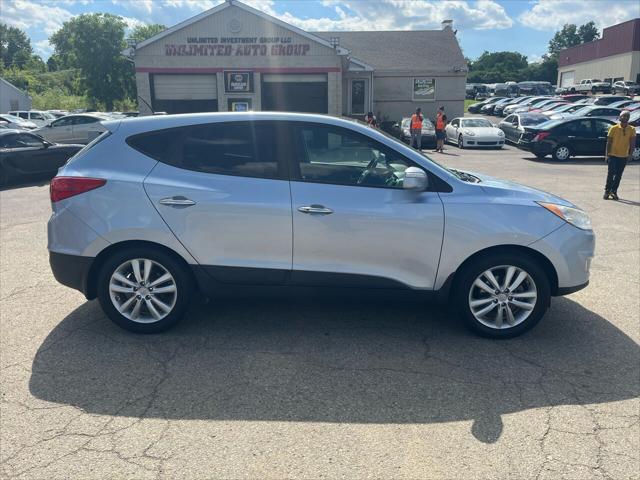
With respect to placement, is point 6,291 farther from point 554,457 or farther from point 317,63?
point 317,63

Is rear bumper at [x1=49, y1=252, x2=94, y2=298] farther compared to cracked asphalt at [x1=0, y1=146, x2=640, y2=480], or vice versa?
rear bumper at [x1=49, y1=252, x2=94, y2=298]

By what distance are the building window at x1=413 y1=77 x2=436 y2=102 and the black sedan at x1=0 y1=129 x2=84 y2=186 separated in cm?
2460

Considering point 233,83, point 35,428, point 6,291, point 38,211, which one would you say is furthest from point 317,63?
point 35,428

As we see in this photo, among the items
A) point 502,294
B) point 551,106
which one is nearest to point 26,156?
point 502,294

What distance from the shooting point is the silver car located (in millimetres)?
4055

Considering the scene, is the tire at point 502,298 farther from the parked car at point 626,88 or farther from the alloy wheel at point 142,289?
the parked car at point 626,88

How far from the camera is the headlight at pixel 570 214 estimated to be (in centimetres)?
422

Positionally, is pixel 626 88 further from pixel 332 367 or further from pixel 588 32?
pixel 588 32

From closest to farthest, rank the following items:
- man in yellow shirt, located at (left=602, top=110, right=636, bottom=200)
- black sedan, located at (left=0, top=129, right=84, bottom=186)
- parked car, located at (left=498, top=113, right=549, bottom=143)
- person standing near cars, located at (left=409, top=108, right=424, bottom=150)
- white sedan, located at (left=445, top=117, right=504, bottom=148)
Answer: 1. man in yellow shirt, located at (left=602, top=110, right=636, bottom=200)
2. black sedan, located at (left=0, top=129, right=84, bottom=186)
3. person standing near cars, located at (left=409, top=108, right=424, bottom=150)
4. parked car, located at (left=498, top=113, right=549, bottom=143)
5. white sedan, located at (left=445, top=117, right=504, bottom=148)

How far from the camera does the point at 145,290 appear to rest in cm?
423

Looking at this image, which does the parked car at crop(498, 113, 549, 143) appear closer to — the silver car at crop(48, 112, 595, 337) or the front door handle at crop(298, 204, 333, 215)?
the silver car at crop(48, 112, 595, 337)

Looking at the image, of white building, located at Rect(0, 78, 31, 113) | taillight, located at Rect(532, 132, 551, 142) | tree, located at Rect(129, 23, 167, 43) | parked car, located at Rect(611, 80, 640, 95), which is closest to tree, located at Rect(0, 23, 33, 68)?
tree, located at Rect(129, 23, 167, 43)

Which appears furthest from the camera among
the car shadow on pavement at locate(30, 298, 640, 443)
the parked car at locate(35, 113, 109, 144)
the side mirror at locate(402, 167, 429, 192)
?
the parked car at locate(35, 113, 109, 144)

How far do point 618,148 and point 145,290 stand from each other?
9857mm
